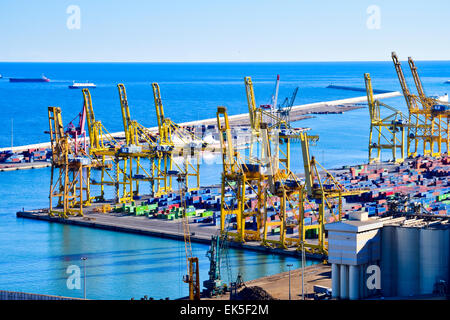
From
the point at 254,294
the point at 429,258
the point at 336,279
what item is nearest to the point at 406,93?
the point at 429,258

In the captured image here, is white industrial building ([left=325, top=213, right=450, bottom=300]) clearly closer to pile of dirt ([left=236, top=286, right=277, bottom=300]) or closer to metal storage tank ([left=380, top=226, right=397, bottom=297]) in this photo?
metal storage tank ([left=380, top=226, right=397, bottom=297])

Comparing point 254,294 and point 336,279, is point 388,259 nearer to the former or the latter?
point 336,279

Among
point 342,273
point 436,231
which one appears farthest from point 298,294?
point 436,231

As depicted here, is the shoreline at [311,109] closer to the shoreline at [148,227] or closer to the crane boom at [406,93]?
the crane boom at [406,93]

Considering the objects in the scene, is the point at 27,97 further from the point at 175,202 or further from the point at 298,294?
the point at 298,294

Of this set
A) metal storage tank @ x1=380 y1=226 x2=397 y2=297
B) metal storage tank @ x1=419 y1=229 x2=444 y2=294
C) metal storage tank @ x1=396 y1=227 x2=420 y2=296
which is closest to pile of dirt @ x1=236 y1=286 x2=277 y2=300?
metal storage tank @ x1=380 y1=226 x2=397 y2=297
